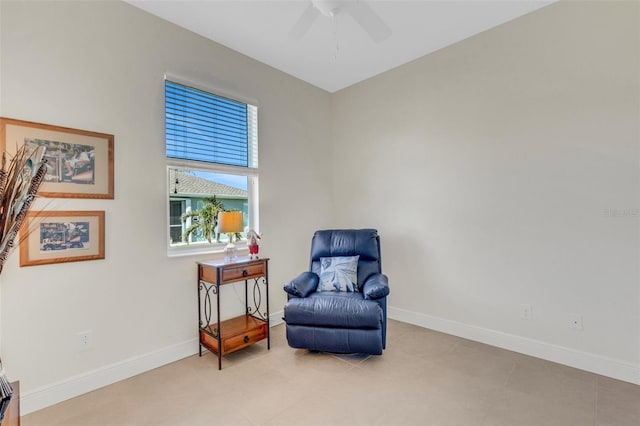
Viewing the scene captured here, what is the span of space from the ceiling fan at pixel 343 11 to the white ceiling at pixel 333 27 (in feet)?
1.02

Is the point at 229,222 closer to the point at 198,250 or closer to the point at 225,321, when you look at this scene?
the point at 198,250

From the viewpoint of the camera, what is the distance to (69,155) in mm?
2023

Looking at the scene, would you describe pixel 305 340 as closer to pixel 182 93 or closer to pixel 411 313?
pixel 411 313

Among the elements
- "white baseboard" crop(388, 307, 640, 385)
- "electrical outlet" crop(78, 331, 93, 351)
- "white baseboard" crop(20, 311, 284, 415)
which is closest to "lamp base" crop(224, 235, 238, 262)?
"white baseboard" crop(20, 311, 284, 415)

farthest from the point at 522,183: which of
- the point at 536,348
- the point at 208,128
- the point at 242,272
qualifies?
the point at 208,128

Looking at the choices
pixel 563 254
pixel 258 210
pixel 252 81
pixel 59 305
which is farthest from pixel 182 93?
pixel 563 254

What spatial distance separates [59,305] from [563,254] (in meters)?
3.66

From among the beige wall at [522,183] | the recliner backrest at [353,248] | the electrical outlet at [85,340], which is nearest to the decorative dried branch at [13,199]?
the electrical outlet at [85,340]

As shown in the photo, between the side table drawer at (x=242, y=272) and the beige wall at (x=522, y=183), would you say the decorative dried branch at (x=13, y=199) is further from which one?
the beige wall at (x=522, y=183)

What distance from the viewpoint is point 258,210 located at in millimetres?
3150

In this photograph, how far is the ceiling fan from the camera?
6.30 feet

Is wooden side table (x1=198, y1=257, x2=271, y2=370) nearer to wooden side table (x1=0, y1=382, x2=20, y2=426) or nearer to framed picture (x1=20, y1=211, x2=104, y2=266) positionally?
framed picture (x1=20, y1=211, x2=104, y2=266)

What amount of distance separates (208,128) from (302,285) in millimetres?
1679

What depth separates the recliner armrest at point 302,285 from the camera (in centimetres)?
260
